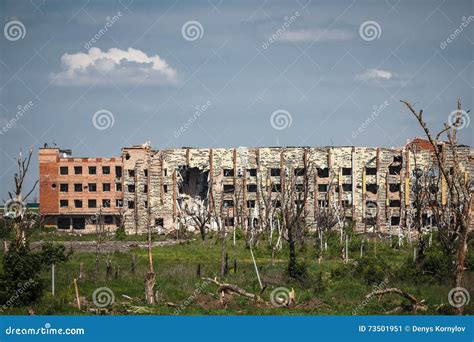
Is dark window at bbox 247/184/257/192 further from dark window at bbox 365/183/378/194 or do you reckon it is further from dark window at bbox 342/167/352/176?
dark window at bbox 365/183/378/194

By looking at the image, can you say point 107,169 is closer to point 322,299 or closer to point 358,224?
point 358,224

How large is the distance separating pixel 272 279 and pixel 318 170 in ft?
102

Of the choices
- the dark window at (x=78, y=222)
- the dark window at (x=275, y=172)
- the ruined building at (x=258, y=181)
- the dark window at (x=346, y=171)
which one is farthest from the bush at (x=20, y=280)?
the dark window at (x=78, y=222)

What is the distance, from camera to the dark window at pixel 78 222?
202 ft

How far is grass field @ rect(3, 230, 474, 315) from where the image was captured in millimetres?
19781

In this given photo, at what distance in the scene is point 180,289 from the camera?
23.2 meters
